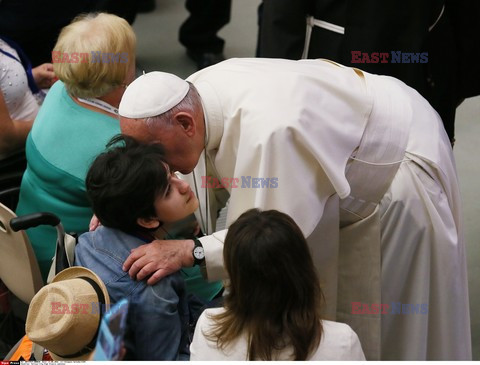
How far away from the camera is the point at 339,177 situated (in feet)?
6.88

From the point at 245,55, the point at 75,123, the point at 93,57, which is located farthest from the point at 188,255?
the point at 245,55

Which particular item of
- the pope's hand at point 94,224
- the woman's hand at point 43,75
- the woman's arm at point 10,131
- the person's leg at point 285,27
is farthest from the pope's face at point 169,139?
the woman's hand at point 43,75

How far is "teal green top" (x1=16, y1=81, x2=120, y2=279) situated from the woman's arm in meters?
0.33

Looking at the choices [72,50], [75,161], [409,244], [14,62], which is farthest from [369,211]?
[14,62]

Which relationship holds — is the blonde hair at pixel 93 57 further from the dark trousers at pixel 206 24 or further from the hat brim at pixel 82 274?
the dark trousers at pixel 206 24

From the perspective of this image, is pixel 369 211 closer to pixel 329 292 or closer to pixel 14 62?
pixel 329 292

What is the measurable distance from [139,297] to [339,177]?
63cm

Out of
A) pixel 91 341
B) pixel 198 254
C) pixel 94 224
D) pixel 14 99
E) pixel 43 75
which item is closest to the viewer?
pixel 91 341

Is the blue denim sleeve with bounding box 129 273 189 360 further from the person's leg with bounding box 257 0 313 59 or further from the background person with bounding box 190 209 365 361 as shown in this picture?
the person's leg with bounding box 257 0 313 59

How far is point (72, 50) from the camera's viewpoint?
2.64 m

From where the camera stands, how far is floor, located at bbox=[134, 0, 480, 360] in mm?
3467

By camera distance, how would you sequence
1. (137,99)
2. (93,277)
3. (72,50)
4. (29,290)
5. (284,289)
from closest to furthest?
(284,289) < (93,277) < (137,99) < (29,290) < (72,50)

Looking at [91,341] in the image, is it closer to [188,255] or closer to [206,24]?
[188,255]

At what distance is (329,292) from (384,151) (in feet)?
1.51
